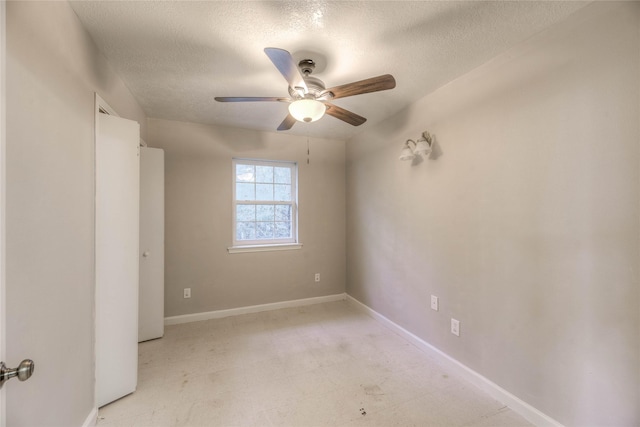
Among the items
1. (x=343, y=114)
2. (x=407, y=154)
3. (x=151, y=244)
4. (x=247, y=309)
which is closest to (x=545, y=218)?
(x=407, y=154)

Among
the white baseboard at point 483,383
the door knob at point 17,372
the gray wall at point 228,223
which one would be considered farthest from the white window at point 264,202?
the door knob at point 17,372

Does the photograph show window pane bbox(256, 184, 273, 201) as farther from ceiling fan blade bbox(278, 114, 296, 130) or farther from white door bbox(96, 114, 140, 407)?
white door bbox(96, 114, 140, 407)

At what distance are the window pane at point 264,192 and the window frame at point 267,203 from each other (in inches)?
2.3

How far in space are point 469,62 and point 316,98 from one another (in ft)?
3.76

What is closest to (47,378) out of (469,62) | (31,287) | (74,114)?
(31,287)

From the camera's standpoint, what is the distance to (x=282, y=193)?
3.66 meters

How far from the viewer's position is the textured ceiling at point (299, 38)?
1399 mm

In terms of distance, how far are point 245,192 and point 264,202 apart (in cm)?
27

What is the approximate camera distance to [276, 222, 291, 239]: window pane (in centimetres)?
364

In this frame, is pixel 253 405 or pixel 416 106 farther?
pixel 416 106

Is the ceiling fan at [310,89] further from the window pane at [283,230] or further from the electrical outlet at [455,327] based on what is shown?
the window pane at [283,230]

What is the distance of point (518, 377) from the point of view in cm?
172

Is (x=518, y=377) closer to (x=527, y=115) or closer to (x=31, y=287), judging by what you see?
(x=527, y=115)

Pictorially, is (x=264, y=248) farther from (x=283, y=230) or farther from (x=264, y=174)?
(x=264, y=174)
